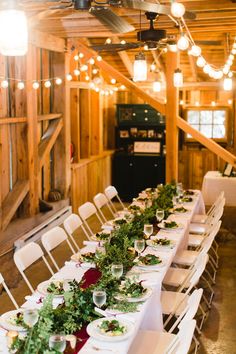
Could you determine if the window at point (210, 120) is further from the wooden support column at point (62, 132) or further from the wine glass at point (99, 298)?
the wine glass at point (99, 298)

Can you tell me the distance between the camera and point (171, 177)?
862 cm

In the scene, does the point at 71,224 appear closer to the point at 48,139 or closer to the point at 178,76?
the point at 178,76

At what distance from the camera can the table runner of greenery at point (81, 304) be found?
8.55 feet

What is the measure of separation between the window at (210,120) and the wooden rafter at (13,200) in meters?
5.84

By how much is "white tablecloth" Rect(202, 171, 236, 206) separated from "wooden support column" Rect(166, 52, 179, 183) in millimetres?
680

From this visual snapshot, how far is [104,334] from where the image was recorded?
9.65 feet

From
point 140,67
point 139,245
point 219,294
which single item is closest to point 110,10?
point 140,67

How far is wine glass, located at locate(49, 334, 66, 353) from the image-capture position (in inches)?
101

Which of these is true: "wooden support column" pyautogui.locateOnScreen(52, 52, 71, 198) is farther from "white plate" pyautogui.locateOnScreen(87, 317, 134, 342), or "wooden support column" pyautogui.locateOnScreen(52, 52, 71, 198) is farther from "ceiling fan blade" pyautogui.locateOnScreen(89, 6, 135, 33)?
"white plate" pyautogui.locateOnScreen(87, 317, 134, 342)

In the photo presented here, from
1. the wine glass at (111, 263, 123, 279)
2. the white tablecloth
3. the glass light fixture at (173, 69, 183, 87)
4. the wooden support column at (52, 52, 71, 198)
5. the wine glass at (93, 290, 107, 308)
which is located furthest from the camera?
the white tablecloth

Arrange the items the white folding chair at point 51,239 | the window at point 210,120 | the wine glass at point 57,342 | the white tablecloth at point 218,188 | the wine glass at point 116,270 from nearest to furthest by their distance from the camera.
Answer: the wine glass at point 57,342
the wine glass at point 116,270
the white folding chair at point 51,239
the white tablecloth at point 218,188
the window at point 210,120

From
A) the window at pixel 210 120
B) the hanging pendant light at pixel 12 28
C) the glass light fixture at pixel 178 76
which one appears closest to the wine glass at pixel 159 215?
the glass light fixture at pixel 178 76

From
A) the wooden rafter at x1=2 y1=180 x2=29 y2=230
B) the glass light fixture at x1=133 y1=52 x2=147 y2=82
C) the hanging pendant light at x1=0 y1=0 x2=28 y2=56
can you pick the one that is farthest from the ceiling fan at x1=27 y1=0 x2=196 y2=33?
the wooden rafter at x1=2 y1=180 x2=29 y2=230

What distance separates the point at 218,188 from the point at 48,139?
302cm
